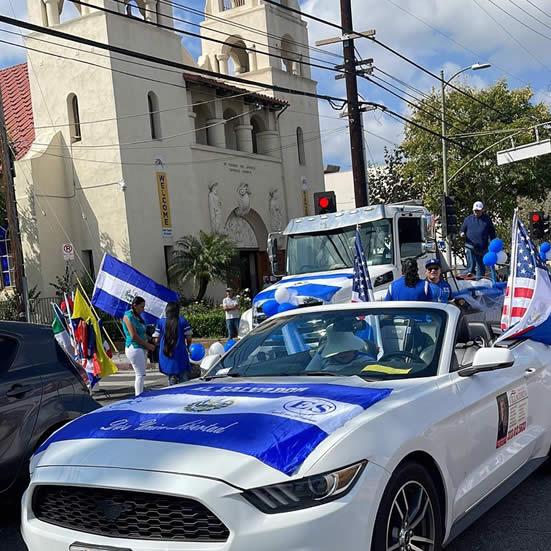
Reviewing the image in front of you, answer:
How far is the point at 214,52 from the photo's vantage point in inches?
1345

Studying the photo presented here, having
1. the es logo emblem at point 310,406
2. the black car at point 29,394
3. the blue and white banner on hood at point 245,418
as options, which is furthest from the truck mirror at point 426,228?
the es logo emblem at point 310,406

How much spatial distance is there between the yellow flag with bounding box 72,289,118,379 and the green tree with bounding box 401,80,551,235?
2844 centimetres

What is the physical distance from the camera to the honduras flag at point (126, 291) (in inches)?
487

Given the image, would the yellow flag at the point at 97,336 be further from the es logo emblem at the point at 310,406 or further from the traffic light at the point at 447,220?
the traffic light at the point at 447,220

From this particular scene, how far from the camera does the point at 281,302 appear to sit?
12844 mm

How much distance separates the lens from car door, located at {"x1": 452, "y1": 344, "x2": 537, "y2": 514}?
4477 mm

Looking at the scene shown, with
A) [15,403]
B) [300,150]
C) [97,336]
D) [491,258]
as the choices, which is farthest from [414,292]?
[300,150]

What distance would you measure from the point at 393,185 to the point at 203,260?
21476 millimetres

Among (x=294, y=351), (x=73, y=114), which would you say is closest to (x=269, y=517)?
(x=294, y=351)

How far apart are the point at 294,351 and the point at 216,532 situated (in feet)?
6.57

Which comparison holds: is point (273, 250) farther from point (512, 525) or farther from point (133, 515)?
point (133, 515)

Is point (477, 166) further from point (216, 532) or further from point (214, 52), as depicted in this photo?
point (216, 532)

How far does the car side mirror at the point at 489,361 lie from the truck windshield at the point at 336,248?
381 inches

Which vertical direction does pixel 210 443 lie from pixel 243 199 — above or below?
below
